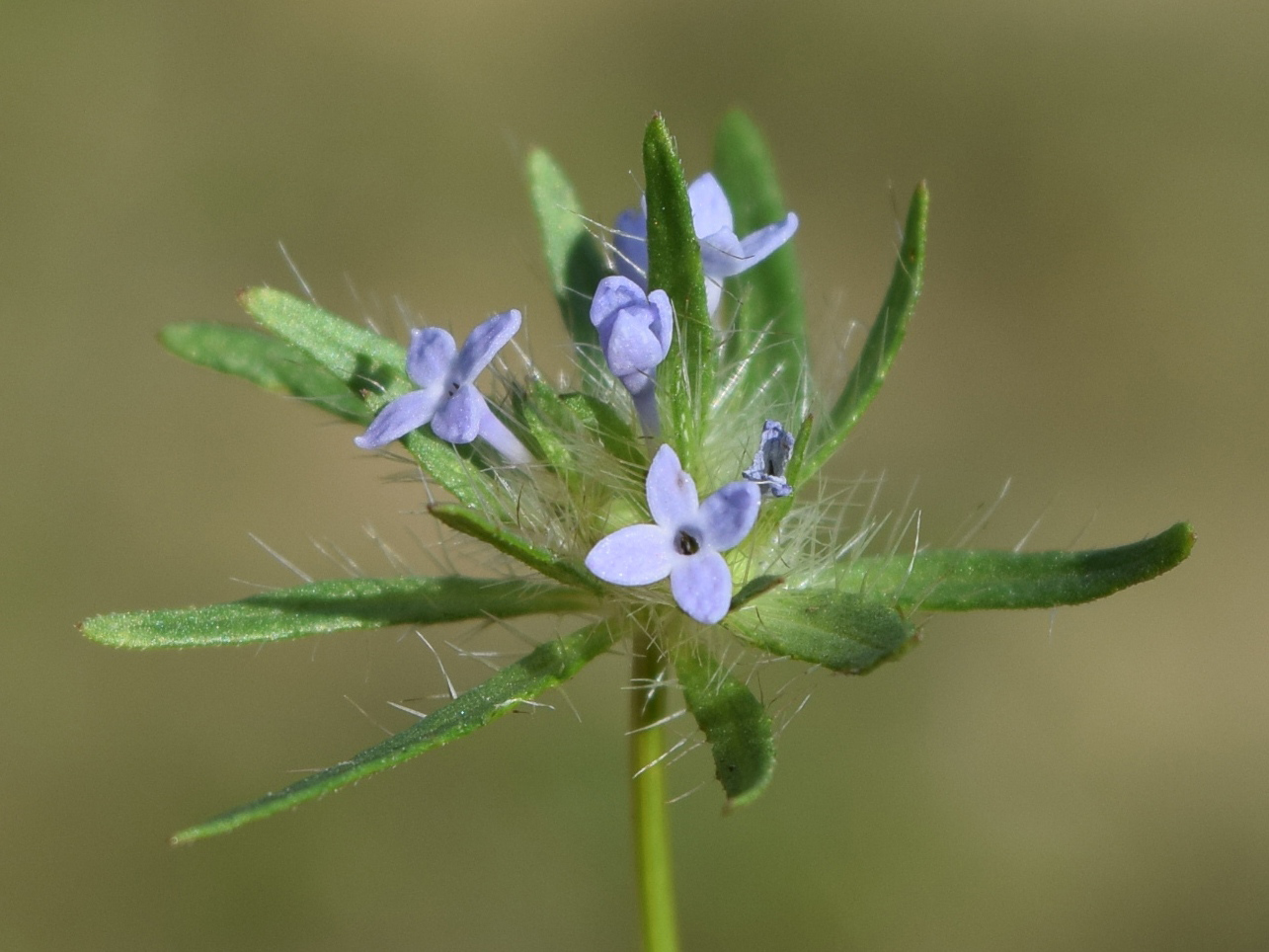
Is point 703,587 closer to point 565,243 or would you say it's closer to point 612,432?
point 612,432

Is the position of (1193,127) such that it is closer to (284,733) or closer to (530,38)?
(530,38)

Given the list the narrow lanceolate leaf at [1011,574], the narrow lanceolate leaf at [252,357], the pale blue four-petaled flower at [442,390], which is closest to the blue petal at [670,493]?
the pale blue four-petaled flower at [442,390]


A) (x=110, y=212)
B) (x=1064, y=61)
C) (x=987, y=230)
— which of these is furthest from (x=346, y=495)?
(x=1064, y=61)

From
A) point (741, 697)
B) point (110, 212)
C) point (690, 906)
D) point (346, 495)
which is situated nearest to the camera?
point (741, 697)

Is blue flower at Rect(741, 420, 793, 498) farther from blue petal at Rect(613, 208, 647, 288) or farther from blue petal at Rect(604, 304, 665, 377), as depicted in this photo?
blue petal at Rect(613, 208, 647, 288)

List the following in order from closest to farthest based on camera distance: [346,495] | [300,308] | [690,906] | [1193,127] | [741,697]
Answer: [741,697]
[300,308]
[690,906]
[346,495]
[1193,127]

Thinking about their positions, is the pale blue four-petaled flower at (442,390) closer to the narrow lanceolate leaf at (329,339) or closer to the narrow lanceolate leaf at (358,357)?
the narrow lanceolate leaf at (358,357)

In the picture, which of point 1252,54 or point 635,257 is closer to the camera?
point 635,257
